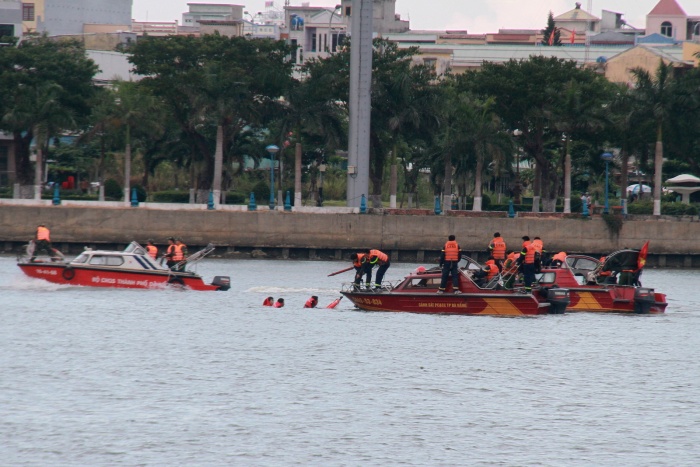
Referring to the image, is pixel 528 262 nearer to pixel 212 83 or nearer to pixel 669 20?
pixel 212 83

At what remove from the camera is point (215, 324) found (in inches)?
1608

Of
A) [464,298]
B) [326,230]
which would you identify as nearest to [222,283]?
[464,298]

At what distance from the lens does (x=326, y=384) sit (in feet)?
99.3

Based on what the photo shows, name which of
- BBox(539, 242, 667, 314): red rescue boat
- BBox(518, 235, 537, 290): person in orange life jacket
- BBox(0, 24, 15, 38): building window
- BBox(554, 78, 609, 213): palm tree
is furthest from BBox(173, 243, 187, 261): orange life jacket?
BBox(0, 24, 15, 38): building window

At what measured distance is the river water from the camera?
23.8 meters

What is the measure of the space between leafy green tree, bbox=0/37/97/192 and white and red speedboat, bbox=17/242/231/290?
111 ft

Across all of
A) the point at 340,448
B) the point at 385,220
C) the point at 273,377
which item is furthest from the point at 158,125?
the point at 340,448

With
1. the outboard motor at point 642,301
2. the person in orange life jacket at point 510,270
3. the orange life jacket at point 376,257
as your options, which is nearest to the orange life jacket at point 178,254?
the orange life jacket at point 376,257

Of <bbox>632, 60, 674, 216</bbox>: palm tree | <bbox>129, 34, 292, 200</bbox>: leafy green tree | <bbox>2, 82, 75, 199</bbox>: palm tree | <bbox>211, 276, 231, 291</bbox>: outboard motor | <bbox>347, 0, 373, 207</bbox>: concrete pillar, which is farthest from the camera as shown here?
<bbox>129, 34, 292, 200</bbox>: leafy green tree

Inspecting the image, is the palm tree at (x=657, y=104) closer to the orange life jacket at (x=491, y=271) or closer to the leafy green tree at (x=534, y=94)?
the leafy green tree at (x=534, y=94)

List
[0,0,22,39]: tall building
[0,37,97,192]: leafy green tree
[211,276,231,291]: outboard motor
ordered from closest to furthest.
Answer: [211,276,231,291]: outboard motor < [0,37,97,192]: leafy green tree < [0,0,22,39]: tall building

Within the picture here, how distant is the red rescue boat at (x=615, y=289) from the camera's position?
41125 millimetres

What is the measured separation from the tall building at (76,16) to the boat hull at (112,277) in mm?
82573

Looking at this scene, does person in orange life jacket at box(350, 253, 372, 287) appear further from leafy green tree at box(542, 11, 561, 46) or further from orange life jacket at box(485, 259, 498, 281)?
leafy green tree at box(542, 11, 561, 46)
